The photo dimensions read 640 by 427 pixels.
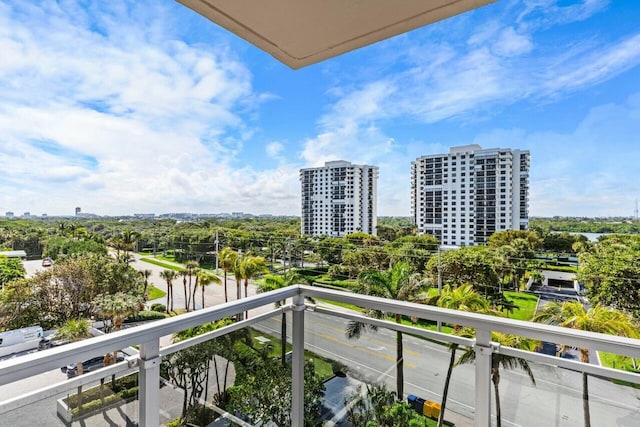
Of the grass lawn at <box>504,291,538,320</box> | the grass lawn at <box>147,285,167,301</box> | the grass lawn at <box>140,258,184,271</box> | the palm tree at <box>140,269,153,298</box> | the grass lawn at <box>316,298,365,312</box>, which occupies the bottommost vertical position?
the grass lawn at <box>147,285,167,301</box>

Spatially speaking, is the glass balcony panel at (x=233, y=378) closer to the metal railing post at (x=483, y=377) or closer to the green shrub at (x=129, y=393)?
the green shrub at (x=129, y=393)

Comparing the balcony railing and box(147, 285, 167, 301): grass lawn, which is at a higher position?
the balcony railing

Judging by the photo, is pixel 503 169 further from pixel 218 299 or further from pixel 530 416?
pixel 530 416

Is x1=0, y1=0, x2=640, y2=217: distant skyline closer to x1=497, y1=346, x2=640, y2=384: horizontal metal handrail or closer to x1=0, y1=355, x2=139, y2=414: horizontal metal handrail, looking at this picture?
x1=0, y1=355, x2=139, y2=414: horizontal metal handrail

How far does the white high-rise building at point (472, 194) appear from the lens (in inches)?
736

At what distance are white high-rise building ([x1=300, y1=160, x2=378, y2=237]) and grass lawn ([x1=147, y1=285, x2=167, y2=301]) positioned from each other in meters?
10.0

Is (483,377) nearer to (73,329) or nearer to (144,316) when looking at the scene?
(73,329)

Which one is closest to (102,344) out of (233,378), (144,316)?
(233,378)

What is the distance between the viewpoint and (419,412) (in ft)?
4.07

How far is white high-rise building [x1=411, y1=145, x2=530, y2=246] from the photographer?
61.4 ft

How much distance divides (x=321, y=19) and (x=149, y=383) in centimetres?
121

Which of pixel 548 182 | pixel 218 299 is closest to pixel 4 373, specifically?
pixel 218 299

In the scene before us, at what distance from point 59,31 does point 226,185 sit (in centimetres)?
1628

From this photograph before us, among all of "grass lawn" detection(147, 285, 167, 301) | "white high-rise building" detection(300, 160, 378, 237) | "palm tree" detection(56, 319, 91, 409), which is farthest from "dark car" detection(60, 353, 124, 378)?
"white high-rise building" detection(300, 160, 378, 237)
